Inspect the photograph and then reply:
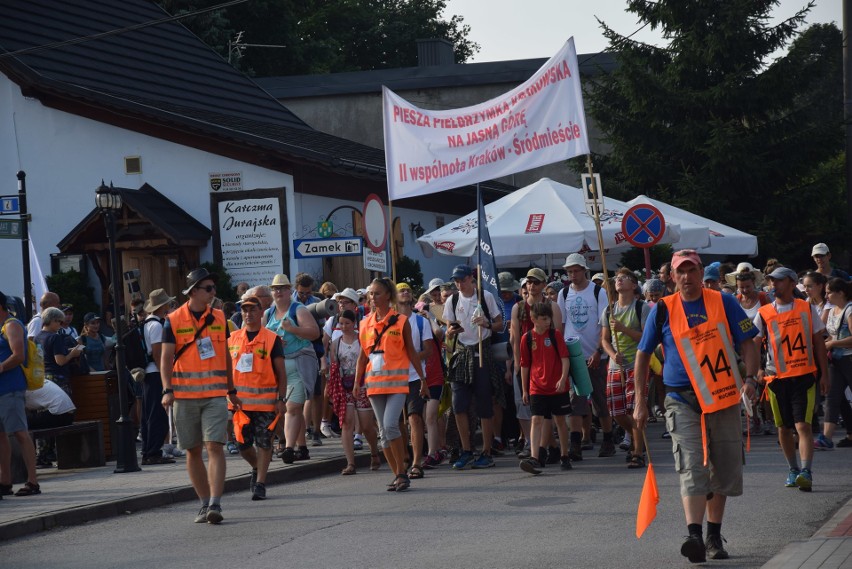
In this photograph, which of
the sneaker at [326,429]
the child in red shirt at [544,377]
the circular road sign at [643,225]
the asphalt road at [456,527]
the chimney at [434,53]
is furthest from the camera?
the chimney at [434,53]

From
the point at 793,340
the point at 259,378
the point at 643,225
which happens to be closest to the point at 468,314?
the point at 259,378

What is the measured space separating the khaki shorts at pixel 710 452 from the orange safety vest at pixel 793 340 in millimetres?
3305

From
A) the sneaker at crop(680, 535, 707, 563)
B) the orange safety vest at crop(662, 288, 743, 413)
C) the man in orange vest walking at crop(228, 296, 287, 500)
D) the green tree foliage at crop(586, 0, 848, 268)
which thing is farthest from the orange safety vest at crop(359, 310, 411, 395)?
the green tree foliage at crop(586, 0, 848, 268)

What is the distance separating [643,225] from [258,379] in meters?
8.59

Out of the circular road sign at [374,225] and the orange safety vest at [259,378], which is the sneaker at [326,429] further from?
the orange safety vest at [259,378]

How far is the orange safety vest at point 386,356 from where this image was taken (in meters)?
11.7

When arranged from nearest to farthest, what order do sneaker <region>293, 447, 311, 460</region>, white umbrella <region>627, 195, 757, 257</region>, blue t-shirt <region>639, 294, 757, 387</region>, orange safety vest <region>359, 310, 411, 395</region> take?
1. blue t-shirt <region>639, 294, 757, 387</region>
2. orange safety vest <region>359, 310, 411, 395</region>
3. sneaker <region>293, 447, 311, 460</region>
4. white umbrella <region>627, 195, 757, 257</region>

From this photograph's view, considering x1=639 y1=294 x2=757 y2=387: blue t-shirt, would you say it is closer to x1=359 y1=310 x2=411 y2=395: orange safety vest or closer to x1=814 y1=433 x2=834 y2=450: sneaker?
x1=359 y1=310 x2=411 y2=395: orange safety vest

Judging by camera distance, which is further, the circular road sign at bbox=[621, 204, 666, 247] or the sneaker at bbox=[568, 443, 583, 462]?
the circular road sign at bbox=[621, 204, 666, 247]

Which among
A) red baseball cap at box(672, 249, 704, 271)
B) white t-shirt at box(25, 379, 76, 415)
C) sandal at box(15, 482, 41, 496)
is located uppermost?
red baseball cap at box(672, 249, 704, 271)

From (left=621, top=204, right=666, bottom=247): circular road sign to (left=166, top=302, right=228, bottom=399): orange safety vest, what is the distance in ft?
29.8

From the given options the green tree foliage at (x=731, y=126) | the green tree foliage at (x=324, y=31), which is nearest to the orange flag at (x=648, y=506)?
the green tree foliage at (x=731, y=126)

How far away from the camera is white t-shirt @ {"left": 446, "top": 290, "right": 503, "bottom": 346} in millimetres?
13438

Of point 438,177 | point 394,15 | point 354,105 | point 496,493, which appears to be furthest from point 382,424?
point 394,15
